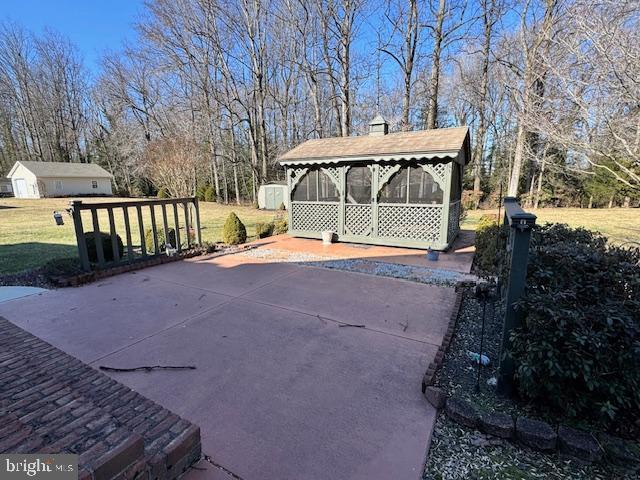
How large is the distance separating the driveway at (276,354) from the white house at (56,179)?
104ft

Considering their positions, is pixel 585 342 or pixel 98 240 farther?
pixel 98 240

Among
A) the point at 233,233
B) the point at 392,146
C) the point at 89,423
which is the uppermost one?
the point at 392,146

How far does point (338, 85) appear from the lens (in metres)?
17.2

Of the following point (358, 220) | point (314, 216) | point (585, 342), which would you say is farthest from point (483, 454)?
point (314, 216)

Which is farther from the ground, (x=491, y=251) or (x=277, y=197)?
(x=277, y=197)

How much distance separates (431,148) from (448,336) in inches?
211

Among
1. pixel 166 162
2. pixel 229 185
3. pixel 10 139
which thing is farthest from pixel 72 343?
pixel 10 139

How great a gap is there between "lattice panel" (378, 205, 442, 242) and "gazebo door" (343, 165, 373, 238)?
1.30 ft

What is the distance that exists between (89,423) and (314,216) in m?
8.24

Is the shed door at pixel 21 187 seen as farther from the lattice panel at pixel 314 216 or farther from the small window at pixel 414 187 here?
the small window at pixel 414 187

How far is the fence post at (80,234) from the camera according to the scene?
5.18m

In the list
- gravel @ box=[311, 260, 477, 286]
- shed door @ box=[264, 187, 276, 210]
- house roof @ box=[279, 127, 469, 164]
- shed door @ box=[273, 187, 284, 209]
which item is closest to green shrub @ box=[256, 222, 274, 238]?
house roof @ box=[279, 127, 469, 164]

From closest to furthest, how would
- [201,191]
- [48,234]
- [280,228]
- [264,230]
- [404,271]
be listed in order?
[404,271] < [264,230] < [280,228] < [48,234] < [201,191]

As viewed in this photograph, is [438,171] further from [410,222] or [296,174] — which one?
[296,174]
